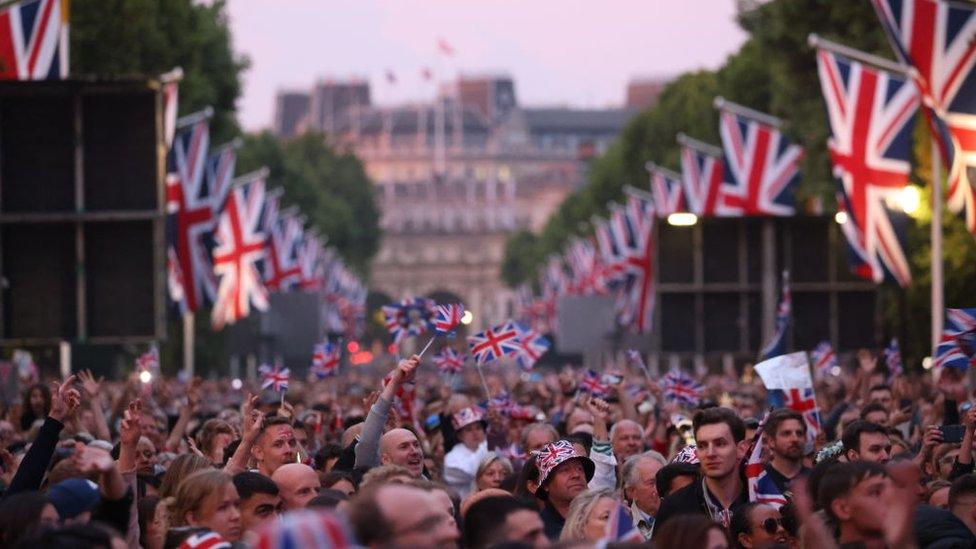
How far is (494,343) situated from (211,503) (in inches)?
465

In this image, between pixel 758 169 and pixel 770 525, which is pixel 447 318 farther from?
pixel 758 169

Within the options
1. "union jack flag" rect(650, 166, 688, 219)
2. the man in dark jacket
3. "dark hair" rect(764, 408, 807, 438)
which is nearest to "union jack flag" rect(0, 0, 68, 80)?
"dark hair" rect(764, 408, 807, 438)

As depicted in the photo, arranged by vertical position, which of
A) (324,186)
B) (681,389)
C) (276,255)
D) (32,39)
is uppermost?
(32,39)

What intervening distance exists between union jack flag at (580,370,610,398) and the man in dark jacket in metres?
6.85

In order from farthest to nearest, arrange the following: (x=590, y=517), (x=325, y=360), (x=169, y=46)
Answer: (x=169, y=46) → (x=325, y=360) → (x=590, y=517)

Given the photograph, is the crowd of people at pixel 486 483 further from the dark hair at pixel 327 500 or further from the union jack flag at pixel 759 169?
the union jack flag at pixel 759 169

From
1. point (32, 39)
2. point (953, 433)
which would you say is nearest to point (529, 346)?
point (32, 39)

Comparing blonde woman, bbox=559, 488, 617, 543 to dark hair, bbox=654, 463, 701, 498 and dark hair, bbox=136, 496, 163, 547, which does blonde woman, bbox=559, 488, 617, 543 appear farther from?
dark hair, bbox=654, 463, 701, 498

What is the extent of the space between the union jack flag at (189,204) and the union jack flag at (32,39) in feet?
31.3

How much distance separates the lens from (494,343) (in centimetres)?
2172

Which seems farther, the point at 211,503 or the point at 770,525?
the point at 770,525

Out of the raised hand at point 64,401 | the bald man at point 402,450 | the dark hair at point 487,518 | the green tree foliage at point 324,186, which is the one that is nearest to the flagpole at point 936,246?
the bald man at point 402,450

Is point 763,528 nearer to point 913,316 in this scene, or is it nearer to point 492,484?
point 492,484

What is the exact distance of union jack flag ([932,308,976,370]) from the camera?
16594 mm
